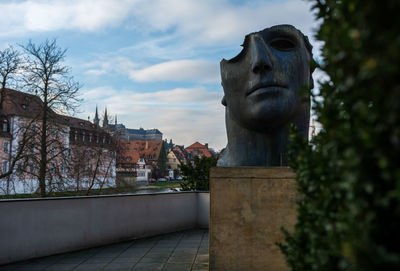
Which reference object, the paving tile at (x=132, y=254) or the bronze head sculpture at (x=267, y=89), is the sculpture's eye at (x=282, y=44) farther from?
the paving tile at (x=132, y=254)

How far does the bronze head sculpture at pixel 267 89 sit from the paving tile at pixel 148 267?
2.73m

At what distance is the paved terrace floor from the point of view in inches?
267

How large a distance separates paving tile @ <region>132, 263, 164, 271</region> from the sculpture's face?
3.53 metres

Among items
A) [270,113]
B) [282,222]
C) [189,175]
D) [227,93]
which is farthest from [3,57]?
[282,222]

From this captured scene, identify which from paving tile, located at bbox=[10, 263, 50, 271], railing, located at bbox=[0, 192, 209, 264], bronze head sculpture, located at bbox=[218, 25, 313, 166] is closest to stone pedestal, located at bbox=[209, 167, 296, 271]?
bronze head sculpture, located at bbox=[218, 25, 313, 166]

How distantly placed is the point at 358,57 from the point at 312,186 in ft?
3.15

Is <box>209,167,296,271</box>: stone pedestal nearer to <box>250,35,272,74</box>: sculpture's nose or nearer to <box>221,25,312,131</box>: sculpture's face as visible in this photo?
Result: <box>221,25,312,131</box>: sculpture's face

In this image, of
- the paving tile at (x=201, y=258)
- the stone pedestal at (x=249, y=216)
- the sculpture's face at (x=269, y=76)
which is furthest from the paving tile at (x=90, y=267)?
the sculpture's face at (x=269, y=76)

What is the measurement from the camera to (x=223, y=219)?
502cm

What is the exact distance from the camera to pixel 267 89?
580 centimetres

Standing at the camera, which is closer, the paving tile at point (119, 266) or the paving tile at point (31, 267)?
the paving tile at point (119, 266)

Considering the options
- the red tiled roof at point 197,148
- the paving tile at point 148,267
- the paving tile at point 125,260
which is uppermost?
the red tiled roof at point 197,148

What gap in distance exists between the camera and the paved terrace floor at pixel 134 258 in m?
6.79

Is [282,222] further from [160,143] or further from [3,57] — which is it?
→ [160,143]
